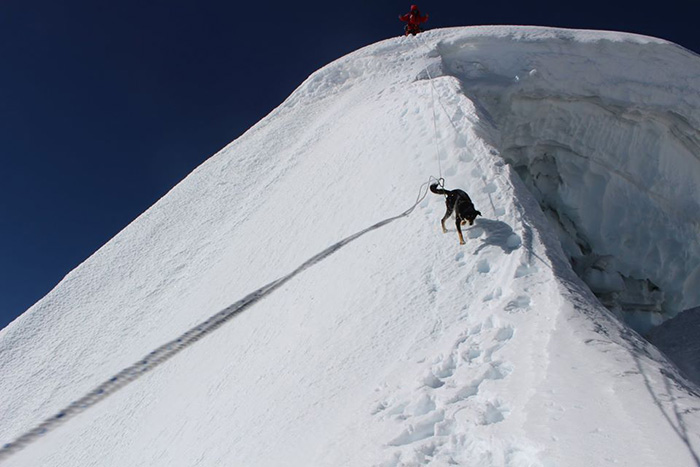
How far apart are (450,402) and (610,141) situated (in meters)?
8.86

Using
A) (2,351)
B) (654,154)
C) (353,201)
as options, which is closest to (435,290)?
(353,201)

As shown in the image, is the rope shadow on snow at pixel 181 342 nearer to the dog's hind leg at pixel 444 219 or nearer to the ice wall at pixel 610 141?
→ the dog's hind leg at pixel 444 219

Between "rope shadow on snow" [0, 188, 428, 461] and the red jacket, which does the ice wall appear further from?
"rope shadow on snow" [0, 188, 428, 461]

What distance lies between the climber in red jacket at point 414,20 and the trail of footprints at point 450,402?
392 inches

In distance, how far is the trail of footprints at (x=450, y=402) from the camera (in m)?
2.89

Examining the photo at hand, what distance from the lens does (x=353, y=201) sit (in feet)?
22.7

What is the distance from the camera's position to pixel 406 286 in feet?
15.5

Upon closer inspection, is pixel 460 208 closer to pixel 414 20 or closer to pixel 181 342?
pixel 181 342

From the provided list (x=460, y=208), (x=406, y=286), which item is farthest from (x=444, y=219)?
(x=406, y=286)

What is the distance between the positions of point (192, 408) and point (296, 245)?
2530 millimetres

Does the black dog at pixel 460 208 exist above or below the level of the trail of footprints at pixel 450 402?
above

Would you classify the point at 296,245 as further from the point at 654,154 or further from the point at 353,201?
the point at 654,154

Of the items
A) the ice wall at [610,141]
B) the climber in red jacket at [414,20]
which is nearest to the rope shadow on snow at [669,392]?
the ice wall at [610,141]

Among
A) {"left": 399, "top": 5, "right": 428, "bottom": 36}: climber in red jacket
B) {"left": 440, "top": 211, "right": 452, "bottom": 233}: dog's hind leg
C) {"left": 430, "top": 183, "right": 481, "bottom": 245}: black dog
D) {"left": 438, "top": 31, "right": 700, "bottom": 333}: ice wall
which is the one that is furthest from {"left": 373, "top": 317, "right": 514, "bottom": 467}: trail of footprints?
{"left": 399, "top": 5, "right": 428, "bottom": 36}: climber in red jacket
